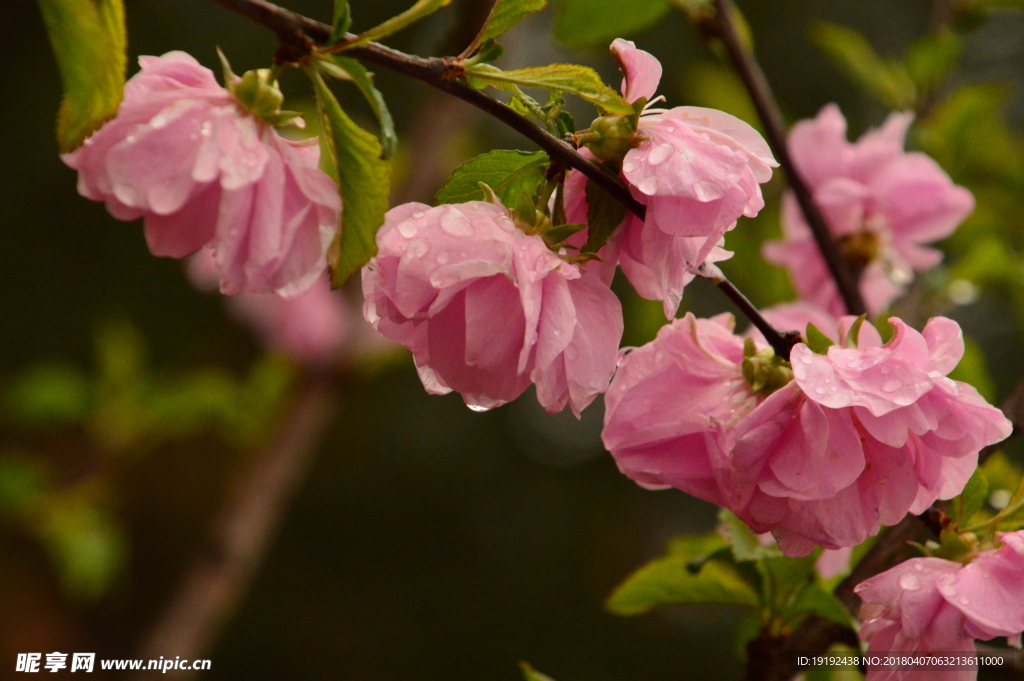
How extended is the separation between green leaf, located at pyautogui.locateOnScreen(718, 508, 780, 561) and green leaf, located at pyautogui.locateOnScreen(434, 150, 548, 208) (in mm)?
231

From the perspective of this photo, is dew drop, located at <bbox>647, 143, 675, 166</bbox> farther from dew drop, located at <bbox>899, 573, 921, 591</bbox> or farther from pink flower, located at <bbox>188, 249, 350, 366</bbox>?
pink flower, located at <bbox>188, 249, 350, 366</bbox>

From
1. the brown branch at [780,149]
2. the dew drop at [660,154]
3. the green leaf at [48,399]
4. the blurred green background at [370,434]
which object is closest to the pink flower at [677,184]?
the dew drop at [660,154]

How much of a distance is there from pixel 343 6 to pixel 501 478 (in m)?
4.09

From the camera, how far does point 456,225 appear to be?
1.06 feet

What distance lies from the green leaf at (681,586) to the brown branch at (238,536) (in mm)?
1043

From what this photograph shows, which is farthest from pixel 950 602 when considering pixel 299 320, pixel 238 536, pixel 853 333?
pixel 299 320

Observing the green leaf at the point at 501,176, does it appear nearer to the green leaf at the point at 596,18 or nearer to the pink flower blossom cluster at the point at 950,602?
the pink flower blossom cluster at the point at 950,602

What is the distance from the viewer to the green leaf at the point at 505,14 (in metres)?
0.35

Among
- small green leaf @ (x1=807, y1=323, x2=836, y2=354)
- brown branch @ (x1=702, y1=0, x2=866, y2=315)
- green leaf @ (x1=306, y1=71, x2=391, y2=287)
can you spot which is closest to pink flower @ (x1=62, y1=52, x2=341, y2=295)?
green leaf @ (x1=306, y1=71, x2=391, y2=287)

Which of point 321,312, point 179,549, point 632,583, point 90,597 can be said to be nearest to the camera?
point 632,583

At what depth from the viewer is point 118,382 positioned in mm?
1695

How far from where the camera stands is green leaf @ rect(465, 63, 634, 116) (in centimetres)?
34

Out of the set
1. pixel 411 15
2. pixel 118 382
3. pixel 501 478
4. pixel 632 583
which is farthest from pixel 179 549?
pixel 411 15

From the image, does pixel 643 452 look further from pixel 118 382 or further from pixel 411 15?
pixel 118 382
